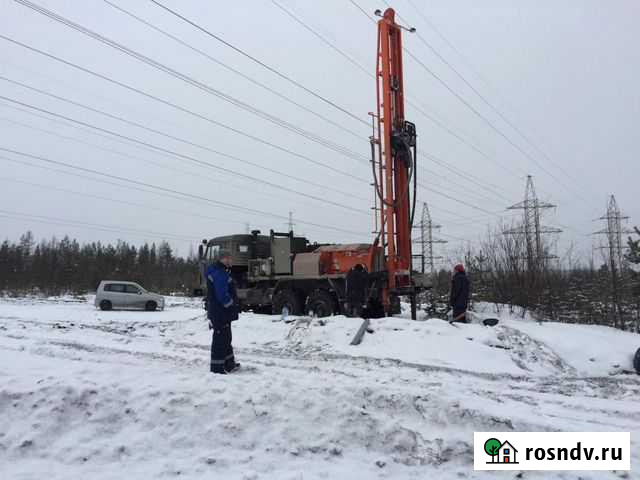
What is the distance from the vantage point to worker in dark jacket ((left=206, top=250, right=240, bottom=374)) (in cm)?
Answer: 725

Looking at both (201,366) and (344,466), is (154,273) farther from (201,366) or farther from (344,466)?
(344,466)

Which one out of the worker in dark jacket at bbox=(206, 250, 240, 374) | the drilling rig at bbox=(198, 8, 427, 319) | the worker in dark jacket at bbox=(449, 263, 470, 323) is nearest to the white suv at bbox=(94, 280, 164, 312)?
the drilling rig at bbox=(198, 8, 427, 319)

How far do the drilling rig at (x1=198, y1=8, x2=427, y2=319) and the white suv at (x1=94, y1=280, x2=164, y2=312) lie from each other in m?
16.2

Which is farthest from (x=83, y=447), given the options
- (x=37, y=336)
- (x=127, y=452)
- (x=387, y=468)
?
(x=37, y=336)

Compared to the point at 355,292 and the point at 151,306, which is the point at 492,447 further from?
the point at 151,306

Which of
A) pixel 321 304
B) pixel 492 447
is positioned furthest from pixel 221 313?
pixel 321 304

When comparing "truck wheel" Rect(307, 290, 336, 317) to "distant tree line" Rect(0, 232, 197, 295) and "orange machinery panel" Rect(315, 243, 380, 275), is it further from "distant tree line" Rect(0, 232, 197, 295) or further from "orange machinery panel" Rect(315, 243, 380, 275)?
"distant tree line" Rect(0, 232, 197, 295)

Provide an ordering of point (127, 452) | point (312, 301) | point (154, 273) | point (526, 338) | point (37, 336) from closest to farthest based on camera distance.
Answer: point (127, 452) → point (526, 338) → point (37, 336) → point (312, 301) → point (154, 273)

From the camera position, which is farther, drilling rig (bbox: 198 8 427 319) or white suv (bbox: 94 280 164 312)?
white suv (bbox: 94 280 164 312)

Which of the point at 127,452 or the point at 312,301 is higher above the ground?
the point at 312,301

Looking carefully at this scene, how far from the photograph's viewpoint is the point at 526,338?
31.9ft

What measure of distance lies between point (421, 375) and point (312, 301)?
7.88 m

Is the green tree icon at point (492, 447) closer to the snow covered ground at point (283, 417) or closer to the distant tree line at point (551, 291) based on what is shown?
the snow covered ground at point (283, 417)

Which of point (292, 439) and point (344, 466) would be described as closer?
point (344, 466)
